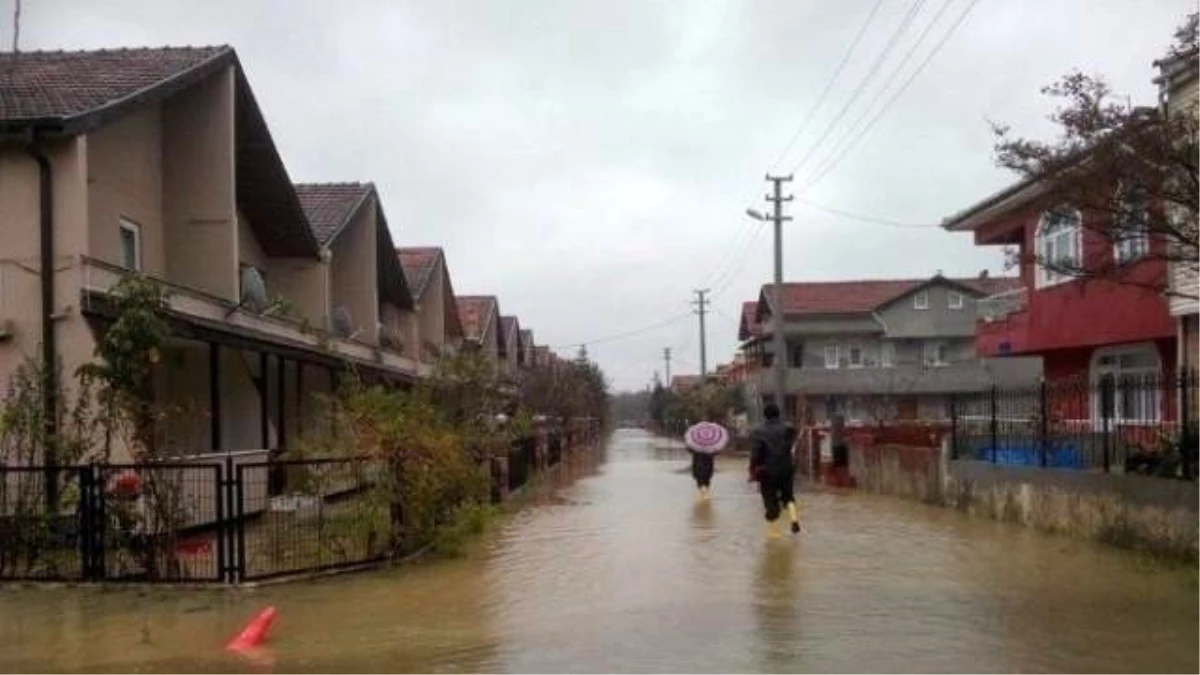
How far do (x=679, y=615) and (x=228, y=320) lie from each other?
10.1 metres

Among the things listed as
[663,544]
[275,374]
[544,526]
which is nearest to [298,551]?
[663,544]

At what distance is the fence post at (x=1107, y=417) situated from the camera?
53.2ft

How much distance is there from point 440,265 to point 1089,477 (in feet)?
99.3

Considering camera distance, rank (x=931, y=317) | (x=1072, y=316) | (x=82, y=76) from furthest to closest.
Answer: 1. (x=931, y=317)
2. (x=1072, y=316)
3. (x=82, y=76)

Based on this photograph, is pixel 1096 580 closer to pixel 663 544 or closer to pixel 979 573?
pixel 979 573

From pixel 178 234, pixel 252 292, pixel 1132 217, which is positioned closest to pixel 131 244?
pixel 178 234

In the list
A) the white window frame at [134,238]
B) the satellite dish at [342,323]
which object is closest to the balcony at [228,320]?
the satellite dish at [342,323]

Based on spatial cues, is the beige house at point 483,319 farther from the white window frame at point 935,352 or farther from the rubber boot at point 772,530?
the rubber boot at point 772,530

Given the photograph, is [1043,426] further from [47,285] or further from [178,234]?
[178,234]

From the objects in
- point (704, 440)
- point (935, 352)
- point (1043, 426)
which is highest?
point (935, 352)

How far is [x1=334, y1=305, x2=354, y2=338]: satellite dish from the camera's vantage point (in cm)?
2870

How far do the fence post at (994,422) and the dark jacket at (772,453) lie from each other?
447 centimetres

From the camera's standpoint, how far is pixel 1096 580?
41.6ft

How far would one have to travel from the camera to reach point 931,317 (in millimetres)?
66750
